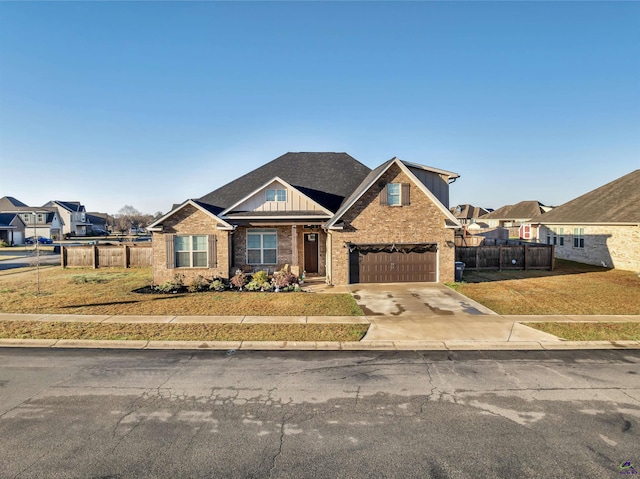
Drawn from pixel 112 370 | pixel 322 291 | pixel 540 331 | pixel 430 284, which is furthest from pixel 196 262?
pixel 540 331

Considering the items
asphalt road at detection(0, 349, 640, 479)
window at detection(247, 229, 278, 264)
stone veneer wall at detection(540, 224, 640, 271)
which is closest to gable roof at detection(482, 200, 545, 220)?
stone veneer wall at detection(540, 224, 640, 271)

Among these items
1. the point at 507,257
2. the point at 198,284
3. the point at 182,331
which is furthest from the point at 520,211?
the point at 182,331

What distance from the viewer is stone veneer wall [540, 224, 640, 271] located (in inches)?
882

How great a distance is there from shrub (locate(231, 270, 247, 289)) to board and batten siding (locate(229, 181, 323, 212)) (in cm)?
369

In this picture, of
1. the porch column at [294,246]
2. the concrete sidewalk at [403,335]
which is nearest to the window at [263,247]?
the porch column at [294,246]

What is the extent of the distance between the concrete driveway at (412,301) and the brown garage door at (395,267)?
505 millimetres

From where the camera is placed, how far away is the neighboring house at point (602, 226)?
2280 centimetres

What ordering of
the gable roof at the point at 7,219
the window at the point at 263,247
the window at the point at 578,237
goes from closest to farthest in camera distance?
1. the window at the point at 263,247
2. the window at the point at 578,237
3. the gable roof at the point at 7,219

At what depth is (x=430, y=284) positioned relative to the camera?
18.4m

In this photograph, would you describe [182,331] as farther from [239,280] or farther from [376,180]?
[376,180]

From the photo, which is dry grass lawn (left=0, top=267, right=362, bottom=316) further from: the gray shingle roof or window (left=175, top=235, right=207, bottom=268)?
the gray shingle roof

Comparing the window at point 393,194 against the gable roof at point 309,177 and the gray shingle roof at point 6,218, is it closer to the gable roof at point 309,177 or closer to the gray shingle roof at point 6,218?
the gable roof at point 309,177

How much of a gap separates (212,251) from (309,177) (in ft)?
29.2

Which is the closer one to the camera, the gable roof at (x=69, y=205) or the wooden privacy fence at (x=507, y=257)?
the wooden privacy fence at (x=507, y=257)
